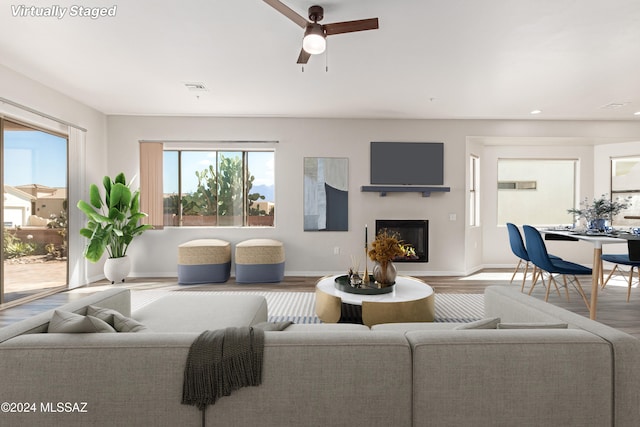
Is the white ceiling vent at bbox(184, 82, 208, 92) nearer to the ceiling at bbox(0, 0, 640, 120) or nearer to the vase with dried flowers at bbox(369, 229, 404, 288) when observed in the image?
the ceiling at bbox(0, 0, 640, 120)

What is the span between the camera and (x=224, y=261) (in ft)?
15.9

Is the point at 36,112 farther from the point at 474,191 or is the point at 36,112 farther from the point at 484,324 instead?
the point at 474,191

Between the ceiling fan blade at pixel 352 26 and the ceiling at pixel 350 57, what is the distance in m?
0.29

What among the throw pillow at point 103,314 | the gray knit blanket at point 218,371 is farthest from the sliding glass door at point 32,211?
the gray knit blanket at point 218,371

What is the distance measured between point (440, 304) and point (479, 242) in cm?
270

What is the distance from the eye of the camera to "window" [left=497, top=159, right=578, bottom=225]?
609 centimetres

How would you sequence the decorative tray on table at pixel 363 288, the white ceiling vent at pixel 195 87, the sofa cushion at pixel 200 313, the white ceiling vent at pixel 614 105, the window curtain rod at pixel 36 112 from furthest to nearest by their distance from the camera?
the white ceiling vent at pixel 614 105 → the white ceiling vent at pixel 195 87 → the window curtain rod at pixel 36 112 → the decorative tray on table at pixel 363 288 → the sofa cushion at pixel 200 313

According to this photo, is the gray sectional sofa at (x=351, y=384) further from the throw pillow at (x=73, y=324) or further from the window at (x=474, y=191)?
the window at (x=474, y=191)

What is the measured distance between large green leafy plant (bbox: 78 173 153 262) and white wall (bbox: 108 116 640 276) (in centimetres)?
50

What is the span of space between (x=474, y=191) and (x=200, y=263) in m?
4.88

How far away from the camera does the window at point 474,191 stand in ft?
18.9

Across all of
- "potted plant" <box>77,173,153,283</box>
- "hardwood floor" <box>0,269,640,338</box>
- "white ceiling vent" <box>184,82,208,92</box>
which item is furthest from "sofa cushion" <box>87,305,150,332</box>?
"potted plant" <box>77,173,153,283</box>

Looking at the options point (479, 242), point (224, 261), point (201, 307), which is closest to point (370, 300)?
point (201, 307)

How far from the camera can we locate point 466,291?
434cm
